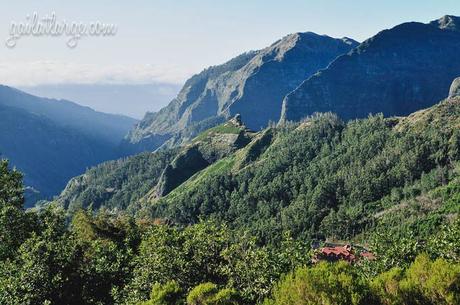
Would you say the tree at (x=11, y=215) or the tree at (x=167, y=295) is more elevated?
the tree at (x=11, y=215)

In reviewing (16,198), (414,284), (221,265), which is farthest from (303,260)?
(16,198)

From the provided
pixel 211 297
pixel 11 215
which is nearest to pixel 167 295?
pixel 211 297

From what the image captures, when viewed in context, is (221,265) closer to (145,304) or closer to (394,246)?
(145,304)

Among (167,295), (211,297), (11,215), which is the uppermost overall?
(11,215)

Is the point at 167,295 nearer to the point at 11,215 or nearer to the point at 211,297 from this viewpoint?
the point at 211,297

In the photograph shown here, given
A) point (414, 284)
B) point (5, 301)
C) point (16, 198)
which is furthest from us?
point (16, 198)

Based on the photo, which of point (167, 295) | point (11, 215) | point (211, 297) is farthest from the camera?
point (11, 215)

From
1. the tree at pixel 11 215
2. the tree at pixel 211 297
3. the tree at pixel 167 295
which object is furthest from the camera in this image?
the tree at pixel 11 215

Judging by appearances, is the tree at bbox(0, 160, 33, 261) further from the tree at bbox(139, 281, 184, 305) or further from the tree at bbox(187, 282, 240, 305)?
the tree at bbox(187, 282, 240, 305)

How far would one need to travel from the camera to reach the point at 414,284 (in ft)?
126

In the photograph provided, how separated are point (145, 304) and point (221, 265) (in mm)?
14158

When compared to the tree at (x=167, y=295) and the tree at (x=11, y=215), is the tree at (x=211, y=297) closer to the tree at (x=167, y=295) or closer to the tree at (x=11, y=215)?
the tree at (x=167, y=295)

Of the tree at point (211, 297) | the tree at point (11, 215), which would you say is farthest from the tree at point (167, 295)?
the tree at point (11, 215)

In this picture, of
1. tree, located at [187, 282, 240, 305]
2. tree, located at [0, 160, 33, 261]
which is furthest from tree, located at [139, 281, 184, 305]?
tree, located at [0, 160, 33, 261]
